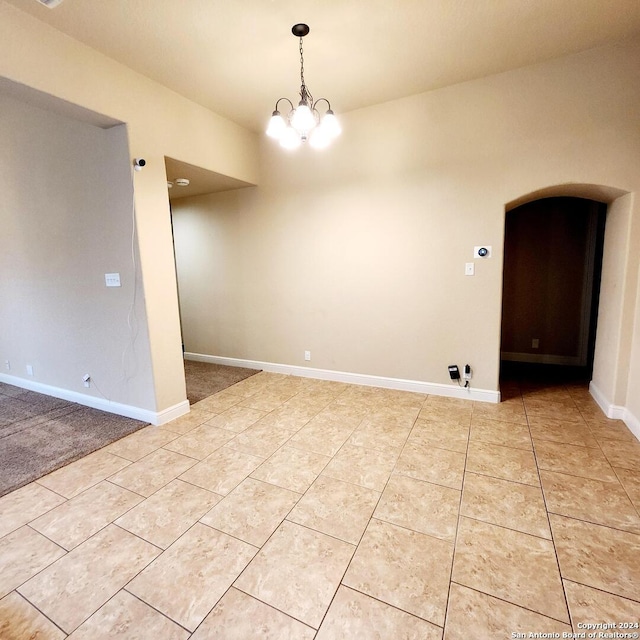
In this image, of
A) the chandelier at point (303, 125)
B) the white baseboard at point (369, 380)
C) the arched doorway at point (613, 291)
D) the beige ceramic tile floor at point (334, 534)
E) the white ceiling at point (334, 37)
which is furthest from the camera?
the white baseboard at point (369, 380)

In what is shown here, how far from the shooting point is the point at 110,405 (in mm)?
3355

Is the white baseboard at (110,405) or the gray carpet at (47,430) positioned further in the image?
the white baseboard at (110,405)

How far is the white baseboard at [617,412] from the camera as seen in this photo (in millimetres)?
2609

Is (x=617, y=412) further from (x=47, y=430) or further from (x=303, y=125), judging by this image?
(x=47, y=430)

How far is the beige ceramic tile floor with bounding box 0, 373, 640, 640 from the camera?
4.41ft

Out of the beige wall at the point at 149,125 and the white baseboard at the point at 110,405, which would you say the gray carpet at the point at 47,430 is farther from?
the beige wall at the point at 149,125

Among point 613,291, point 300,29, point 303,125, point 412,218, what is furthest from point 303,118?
point 613,291

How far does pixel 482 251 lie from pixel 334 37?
6.98ft

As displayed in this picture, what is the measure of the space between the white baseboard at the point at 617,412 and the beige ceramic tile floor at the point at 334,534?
8cm

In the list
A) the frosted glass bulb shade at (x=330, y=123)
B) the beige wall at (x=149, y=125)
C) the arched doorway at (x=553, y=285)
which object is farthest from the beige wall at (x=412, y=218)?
the arched doorway at (x=553, y=285)

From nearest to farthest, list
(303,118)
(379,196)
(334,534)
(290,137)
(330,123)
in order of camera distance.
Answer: (334,534)
(303,118)
(330,123)
(290,137)
(379,196)

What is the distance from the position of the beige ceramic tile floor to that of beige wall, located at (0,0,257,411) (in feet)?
3.28

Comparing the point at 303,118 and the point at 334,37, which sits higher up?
the point at 334,37

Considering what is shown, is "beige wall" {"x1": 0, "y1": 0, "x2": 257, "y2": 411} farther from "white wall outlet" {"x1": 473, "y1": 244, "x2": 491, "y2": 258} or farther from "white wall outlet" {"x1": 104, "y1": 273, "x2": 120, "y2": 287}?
"white wall outlet" {"x1": 473, "y1": 244, "x2": 491, "y2": 258}
